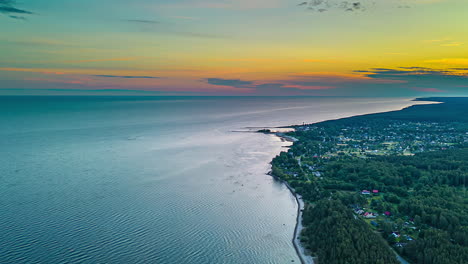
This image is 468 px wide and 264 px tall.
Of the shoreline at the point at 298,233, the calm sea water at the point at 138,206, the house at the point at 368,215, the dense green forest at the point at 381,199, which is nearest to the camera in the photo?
the dense green forest at the point at 381,199

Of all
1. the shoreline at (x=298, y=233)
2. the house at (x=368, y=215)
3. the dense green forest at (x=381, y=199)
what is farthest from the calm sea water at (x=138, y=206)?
the house at (x=368, y=215)

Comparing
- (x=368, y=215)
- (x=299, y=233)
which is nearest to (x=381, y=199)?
(x=368, y=215)

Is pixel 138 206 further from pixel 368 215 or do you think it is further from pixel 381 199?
pixel 381 199

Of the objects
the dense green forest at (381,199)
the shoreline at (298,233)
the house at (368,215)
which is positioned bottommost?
the shoreline at (298,233)

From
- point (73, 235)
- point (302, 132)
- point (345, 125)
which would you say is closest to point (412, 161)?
point (302, 132)

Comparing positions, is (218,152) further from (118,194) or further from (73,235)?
(73,235)

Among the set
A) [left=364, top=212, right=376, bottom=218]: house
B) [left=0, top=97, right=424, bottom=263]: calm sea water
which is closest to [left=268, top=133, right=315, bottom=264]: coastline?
[left=0, top=97, right=424, bottom=263]: calm sea water

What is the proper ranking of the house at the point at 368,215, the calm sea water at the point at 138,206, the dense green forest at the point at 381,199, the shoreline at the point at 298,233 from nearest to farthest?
the dense green forest at the point at 381,199 < the shoreline at the point at 298,233 < the calm sea water at the point at 138,206 < the house at the point at 368,215

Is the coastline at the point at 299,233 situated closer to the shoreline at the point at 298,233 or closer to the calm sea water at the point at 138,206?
the shoreline at the point at 298,233
